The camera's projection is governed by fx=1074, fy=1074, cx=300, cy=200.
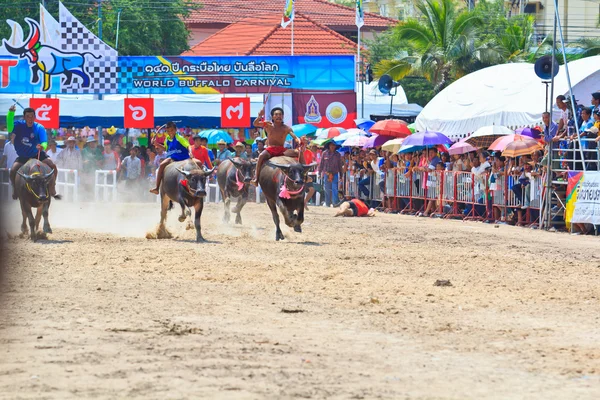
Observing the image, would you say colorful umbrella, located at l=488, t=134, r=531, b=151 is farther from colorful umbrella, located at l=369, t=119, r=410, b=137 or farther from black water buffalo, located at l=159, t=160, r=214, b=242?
black water buffalo, located at l=159, t=160, r=214, b=242

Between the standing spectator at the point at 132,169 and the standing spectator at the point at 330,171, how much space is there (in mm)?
5299

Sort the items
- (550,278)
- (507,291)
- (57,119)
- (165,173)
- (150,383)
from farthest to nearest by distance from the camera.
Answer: (57,119) → (165,173) → (550,278) → (507,291) → (150,383)

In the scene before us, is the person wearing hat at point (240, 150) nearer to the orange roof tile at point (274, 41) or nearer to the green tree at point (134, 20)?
the green tree at point (134, 20)

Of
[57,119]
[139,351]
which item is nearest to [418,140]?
[57,119]

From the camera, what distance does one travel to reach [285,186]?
1736cm

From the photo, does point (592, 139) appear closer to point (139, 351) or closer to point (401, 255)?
point (401, 255)

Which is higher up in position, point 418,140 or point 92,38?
point 92,38

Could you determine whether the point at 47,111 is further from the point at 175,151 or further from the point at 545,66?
the point at 545,66

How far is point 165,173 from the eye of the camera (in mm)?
18438

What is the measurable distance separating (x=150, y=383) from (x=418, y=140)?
19.7 metres

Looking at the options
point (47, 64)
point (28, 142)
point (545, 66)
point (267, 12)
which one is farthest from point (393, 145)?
point (267, 12)

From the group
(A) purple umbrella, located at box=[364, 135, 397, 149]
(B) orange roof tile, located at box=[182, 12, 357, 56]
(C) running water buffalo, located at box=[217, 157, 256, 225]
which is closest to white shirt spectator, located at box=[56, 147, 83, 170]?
(A) purple umbrella, located at box=[364, 135, 397, 149]

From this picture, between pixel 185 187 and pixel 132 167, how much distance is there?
1372 centimetres

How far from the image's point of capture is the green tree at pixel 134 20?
5262 centimetres
